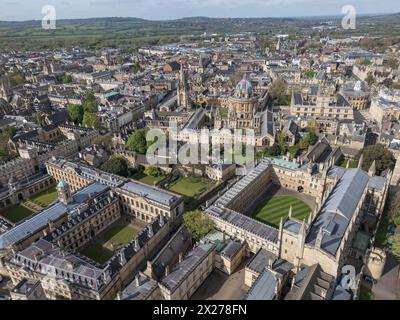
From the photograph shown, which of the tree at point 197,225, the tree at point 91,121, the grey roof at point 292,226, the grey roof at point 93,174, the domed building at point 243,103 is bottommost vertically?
the tree at point 197,225

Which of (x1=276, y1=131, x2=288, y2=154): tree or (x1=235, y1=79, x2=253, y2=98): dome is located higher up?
(x1=235, y1=79, x2=253, y2=98): dome

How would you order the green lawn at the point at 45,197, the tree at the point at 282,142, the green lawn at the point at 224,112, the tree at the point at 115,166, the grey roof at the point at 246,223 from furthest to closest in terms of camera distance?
the green lawn at the point at 224,112 < the tree at the point at 282,142 < the tree at the point at 115,166 < the green lawn at the point at 45,197 < the grey roof at the point at 246,223

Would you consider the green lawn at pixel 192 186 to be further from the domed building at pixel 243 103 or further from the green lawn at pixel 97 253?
the domed building at pixel 243 103

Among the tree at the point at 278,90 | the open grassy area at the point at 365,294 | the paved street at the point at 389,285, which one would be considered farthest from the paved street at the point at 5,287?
the tree at the point at 278,90

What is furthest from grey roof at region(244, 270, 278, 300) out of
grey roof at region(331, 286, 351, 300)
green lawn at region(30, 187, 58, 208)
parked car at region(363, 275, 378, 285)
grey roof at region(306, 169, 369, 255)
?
green lawn at region(30, 187, 58, 208)

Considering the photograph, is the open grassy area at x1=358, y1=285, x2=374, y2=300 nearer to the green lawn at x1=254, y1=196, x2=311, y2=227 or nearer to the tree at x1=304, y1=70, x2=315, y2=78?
the green lawn at x1=254, y1=196, x2=311, y2=227

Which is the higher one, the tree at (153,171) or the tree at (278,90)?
the tree at (278,90)
